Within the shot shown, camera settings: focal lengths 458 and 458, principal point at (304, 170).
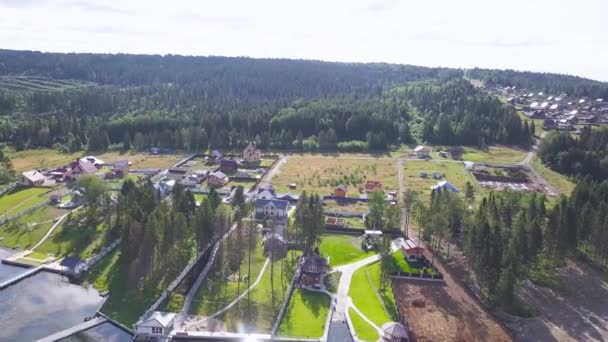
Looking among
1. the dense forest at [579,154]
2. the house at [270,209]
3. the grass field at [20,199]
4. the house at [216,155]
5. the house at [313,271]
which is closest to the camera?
the house at [313,271]

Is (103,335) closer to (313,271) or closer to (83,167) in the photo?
(313,271)

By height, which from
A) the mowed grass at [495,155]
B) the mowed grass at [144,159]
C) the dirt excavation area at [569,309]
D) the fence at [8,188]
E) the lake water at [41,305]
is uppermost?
the mowed grass at [495,155]

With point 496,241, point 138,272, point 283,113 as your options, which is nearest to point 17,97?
point 283,113

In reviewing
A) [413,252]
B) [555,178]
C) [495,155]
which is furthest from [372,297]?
[495,155]

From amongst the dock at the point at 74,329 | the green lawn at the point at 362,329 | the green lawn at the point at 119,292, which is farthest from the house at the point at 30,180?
the green lawn at the point at 362,329

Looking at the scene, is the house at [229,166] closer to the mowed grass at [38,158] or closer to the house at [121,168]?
the house at [121,168]

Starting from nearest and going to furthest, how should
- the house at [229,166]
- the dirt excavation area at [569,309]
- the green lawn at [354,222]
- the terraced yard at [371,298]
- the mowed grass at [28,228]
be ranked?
the dirt excavation area at [569,309], the terraced yard at [371,298], the mowed grass at [28,228], the green lawn at [354,222], the house at [229,166]

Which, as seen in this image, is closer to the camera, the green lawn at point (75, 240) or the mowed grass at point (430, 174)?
the green lawn at point (75, 240)

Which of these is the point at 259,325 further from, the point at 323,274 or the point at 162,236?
the point at 162,236
